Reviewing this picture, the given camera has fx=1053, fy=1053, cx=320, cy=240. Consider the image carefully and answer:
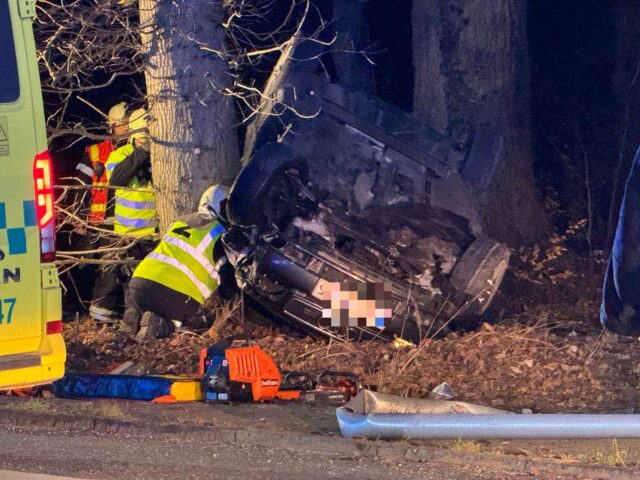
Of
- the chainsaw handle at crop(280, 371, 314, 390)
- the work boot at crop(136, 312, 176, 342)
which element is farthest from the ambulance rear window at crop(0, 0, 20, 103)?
the work boot at crop(136, 312, 176, 342)

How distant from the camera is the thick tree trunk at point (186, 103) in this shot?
25.3 ft

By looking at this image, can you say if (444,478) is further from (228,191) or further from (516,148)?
(516,148)

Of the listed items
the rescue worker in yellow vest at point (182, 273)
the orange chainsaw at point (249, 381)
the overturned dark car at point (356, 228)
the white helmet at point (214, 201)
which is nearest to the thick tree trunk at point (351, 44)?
the overturned dark car at point (356, 228)

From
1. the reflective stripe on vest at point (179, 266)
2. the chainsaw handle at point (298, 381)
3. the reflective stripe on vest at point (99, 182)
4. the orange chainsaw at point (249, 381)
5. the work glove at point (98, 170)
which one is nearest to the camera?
the orange chainsaw at point (249, 381)

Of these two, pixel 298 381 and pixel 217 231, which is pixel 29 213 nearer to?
pixel 298 381

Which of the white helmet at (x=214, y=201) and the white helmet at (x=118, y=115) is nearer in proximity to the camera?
the white helmet at (x=214, y=201)

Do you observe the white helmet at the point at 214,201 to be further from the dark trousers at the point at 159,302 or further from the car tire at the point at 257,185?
the dark trousers at the point at 159,302

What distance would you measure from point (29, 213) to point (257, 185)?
98.4 inches

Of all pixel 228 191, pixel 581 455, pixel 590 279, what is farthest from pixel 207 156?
pixel 581 455

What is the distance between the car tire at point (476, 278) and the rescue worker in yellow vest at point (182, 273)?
161 centimetres

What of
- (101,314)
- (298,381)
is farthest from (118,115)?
(298,381)

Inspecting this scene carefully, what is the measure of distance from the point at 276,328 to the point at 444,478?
3.08 meters

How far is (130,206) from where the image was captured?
845 centimetres

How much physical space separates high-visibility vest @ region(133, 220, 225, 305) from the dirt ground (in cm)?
43
